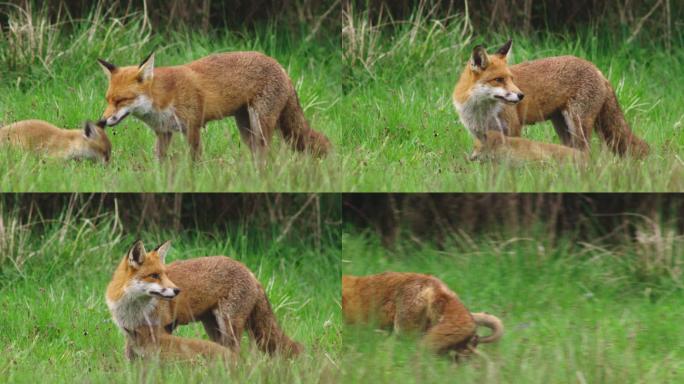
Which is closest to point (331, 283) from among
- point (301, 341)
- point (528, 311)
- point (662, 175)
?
point (301, 341)

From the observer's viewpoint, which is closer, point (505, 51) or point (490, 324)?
point (490, 324)

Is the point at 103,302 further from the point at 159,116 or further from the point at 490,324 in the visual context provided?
the point at 490,324

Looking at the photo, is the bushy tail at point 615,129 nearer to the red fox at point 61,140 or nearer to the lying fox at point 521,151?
the lying fox at point 521,151

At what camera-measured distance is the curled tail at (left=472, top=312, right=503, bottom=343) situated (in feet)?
29.6

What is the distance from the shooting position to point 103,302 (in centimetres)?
1091

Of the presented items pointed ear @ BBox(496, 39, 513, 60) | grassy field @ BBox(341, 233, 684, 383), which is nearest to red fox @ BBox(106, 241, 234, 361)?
grassy field @ BBox(341, 233, 684, 383)

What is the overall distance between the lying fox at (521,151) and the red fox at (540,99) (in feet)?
0.52

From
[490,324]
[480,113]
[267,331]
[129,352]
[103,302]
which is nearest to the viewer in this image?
[490,324]

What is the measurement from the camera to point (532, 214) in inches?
434

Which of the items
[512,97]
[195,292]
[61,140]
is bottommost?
[195,292]

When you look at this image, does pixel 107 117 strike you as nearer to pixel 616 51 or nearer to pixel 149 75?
pixel 149 75

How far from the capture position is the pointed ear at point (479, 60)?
10188 millimetres

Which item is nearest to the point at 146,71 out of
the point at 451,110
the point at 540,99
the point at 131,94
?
the point at 131,94

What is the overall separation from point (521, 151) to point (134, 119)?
10.7 ft
